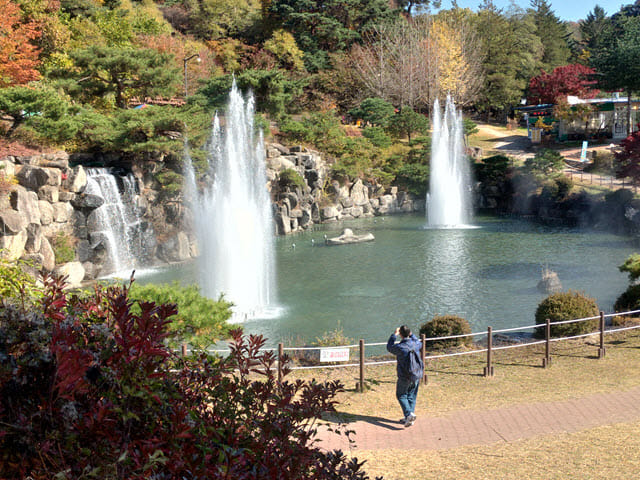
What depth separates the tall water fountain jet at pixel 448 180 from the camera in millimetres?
35281

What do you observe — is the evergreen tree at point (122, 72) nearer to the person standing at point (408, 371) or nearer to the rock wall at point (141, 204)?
the rock wall at point (141, 204)

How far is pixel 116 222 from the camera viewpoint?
24.8 meters

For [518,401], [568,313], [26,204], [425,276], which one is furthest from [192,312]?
[425,276]

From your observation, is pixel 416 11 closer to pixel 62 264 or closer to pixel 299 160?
pixel 299 160

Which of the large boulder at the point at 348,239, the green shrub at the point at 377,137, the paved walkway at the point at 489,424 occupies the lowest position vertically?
the large boulder at the point at 348,239

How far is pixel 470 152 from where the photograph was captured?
4238 centimetres

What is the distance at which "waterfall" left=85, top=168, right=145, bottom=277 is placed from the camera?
76.7 ft

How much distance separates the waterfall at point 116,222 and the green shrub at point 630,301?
58.2 ft

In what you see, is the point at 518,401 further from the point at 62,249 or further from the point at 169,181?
the point at 169,181

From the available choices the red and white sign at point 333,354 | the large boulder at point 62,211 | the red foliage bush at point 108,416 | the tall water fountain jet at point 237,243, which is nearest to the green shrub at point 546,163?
the tall water fountain jet at point 237,243

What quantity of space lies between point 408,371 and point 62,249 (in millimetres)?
16866

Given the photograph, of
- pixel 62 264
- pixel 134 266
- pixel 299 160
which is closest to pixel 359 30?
pixel 299 160

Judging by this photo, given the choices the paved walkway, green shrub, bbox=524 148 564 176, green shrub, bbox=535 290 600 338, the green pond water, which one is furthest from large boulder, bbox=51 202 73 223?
green shrub, bbox=524 148 564 176

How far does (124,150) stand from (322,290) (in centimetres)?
1263
